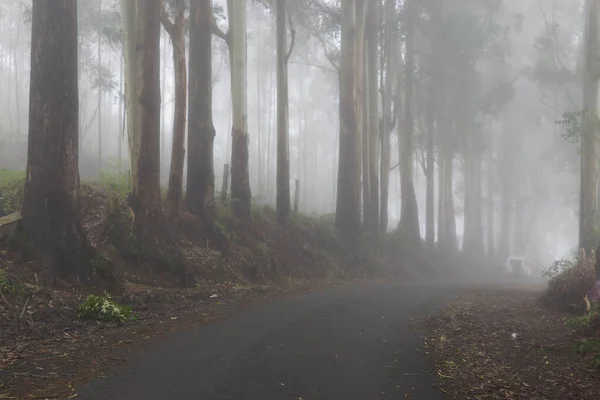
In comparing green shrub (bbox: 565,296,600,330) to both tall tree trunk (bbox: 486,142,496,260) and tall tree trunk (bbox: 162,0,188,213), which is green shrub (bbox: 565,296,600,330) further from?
tall tree trunk (bbox: 486,142,496,260)

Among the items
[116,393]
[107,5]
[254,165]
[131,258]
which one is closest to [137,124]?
[131,258]

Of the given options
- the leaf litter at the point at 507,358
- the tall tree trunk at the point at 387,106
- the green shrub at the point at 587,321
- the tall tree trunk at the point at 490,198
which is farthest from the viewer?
the tall tree trunk at the point at 490,198

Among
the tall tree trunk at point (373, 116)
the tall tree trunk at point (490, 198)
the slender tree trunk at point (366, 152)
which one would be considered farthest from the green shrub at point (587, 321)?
the tall tree trunk at point (490, 198)

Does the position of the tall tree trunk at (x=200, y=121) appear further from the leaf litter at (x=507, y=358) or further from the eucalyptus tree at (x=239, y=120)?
the leaf litter at (x=507, y=358)

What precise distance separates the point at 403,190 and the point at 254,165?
2352 cm

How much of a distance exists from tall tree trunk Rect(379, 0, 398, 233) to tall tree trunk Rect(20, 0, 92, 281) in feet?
57.2

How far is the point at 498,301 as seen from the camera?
1367cm

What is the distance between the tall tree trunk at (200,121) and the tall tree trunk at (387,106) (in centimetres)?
1205

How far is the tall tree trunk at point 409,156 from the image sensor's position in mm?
26156

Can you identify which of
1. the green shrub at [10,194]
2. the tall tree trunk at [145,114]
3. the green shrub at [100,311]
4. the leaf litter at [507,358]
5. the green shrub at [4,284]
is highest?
the tall tree trunk at [145,114]

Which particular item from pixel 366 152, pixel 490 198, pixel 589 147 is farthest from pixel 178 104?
pixel 490 198

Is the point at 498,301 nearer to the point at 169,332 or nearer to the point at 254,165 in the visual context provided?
the point at 169,332

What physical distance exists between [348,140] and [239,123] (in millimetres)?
5414

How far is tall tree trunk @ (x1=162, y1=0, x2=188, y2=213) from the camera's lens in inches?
510
